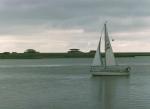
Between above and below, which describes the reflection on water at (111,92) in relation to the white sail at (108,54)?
below

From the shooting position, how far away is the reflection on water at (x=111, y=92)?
134ft

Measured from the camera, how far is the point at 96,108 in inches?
1502

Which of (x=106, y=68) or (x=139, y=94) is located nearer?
(x=139, y=94)

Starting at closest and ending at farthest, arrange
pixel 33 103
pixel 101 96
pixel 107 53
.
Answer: pixel 33 103, pixel 101 96, pixel 107 53

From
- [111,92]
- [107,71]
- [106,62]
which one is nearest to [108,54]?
[106,62]

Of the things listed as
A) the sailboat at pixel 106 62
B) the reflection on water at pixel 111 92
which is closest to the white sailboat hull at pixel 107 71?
the sailboat at pixel 106 62

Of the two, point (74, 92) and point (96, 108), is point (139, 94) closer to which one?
point (74, 92)

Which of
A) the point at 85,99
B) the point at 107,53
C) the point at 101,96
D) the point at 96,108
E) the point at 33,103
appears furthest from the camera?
the point at 107,53

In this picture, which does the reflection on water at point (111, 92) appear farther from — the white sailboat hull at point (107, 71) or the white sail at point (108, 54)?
the white sail at point (108, 54)

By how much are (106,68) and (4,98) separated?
97.4ft

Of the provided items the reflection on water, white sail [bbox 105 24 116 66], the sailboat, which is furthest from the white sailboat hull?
white sail [bbox 105 24 116 66]

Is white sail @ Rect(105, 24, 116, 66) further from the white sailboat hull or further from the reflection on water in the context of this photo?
the reflection on water

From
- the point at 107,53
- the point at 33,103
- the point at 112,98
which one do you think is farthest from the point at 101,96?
the point at 107,53

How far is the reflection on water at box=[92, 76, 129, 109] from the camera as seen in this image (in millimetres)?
40794
